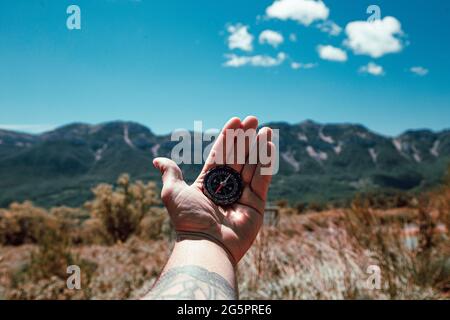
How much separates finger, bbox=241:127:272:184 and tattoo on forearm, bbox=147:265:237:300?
1033 mm

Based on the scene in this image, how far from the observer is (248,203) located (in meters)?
2.85

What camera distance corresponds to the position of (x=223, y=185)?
287cm

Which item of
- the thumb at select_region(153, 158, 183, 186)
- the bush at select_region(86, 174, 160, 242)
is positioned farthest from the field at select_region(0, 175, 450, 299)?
the bush at select_region(86, 174, 160, 242)

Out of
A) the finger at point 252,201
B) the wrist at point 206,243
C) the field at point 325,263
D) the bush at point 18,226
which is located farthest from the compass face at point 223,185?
the bush at point 18,226

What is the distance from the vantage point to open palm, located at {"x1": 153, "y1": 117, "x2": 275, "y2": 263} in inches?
98.4

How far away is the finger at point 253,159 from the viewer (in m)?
2.91

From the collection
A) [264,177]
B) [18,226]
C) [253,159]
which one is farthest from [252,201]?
[18,226]

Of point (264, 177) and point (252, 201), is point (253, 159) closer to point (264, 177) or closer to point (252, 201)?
point (264, 177)

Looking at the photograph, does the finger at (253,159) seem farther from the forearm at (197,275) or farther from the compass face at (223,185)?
the forearm at (197,275)

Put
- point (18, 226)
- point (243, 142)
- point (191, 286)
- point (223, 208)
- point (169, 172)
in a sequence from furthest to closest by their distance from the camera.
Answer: point (18, 226), point (243, 142), point (223, 208), point (169, 172), point (191, 286)

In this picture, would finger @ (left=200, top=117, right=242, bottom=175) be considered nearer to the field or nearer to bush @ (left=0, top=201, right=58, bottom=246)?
the field

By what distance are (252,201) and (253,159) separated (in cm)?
32

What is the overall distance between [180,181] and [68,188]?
176423 mm
